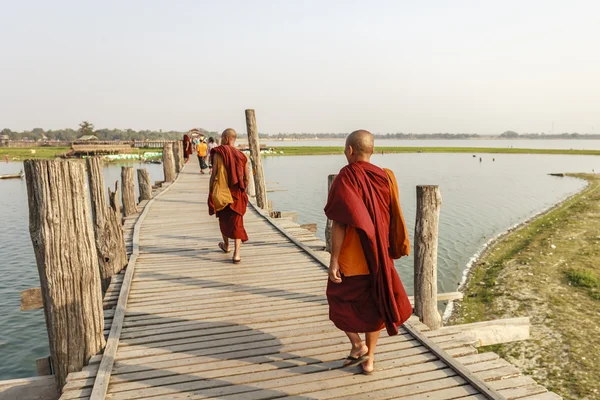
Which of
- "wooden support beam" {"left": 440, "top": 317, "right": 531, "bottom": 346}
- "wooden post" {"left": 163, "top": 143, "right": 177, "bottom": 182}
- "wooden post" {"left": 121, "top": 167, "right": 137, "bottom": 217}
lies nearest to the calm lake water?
"wooden post" {"left": 121, "top": 167, "right": 137, "bottom": 217}

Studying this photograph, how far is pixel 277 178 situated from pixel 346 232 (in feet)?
119

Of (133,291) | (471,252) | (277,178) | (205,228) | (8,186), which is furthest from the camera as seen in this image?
(277,178)

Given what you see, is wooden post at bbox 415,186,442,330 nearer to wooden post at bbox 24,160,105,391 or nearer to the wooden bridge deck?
the wooden bridge deck

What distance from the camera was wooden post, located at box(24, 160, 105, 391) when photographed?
10.7ft

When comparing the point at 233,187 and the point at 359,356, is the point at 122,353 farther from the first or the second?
the point at 233,187

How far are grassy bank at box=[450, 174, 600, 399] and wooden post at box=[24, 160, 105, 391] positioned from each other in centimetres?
680

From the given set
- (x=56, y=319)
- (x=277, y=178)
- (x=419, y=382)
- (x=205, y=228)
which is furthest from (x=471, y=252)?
(x=277, y=178)

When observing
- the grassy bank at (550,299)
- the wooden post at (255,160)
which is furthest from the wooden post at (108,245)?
the grassy bank at (550,299)

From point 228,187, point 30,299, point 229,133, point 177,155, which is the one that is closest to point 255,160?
point 229,133

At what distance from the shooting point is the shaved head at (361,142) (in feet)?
10.2

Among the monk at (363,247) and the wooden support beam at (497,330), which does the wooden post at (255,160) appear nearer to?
the wooden support beam at (497,330)

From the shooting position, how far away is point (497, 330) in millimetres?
4973

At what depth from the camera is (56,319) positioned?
350 centimetres

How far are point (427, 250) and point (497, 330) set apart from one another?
148 cm
